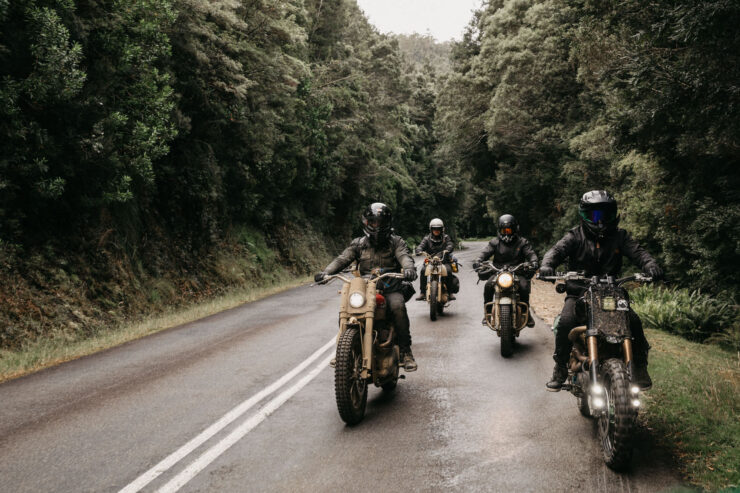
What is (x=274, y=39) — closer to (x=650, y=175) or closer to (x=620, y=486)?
(x=650, y=175)

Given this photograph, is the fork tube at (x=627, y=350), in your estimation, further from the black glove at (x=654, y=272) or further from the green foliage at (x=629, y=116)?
the green foliage at (x=629, y=116)

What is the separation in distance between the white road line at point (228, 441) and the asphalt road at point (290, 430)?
0.02m

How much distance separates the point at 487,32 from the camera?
101 ft

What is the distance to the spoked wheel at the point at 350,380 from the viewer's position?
511 centimetres

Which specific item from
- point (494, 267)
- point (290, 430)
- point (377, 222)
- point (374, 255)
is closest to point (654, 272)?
point (377, 222)

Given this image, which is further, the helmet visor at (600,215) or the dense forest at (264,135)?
the dense forest at (264,135)

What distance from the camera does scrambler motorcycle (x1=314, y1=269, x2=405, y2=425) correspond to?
516 centimetres

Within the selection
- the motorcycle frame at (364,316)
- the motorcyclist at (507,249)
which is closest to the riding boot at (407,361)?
the motorcycle frame at (364,316)

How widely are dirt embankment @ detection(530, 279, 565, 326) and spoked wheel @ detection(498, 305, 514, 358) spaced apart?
3.53m

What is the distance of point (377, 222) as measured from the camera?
6.54 meters

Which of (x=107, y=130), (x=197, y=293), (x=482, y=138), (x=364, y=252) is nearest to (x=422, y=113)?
(x=482, y=138)

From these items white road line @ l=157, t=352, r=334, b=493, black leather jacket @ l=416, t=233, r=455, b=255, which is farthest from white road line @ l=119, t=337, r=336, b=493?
black leather jacket @ l=416, t=233, r=455, b=255

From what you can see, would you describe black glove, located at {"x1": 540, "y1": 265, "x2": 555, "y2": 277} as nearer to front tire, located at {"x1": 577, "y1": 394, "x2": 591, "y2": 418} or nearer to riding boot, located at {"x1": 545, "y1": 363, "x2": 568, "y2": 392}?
riding boot, located at {"x1": 545, "y1": 363, "x2": 568, "y2": 392}

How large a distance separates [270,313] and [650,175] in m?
9.76
